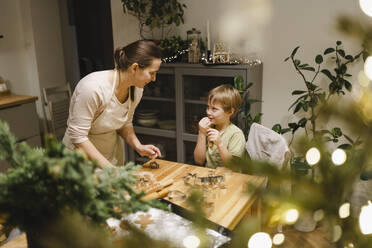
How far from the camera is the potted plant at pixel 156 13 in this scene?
9.98 ft

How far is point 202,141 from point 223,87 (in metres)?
0.40

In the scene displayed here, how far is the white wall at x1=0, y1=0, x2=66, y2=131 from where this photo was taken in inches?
149

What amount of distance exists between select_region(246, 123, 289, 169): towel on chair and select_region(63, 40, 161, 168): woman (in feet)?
2.06

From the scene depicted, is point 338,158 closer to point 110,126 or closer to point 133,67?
point 133,67

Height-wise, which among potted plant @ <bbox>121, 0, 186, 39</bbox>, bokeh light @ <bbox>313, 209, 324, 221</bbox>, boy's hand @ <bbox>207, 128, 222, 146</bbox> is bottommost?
boy's hand @ <bbox>207, 128, 222, 146</bbox>

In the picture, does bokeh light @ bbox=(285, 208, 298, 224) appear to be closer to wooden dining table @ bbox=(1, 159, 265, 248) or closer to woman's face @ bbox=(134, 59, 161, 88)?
wooden dining table @ bbox=(1, 159, 265, 248)

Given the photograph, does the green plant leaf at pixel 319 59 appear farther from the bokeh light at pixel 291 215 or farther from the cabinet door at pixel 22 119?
the cabinet door at pixel 22 119

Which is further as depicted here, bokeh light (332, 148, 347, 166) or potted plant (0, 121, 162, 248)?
potted plant (0, 121, 162, 248)

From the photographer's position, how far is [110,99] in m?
1.91

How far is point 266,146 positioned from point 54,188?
154 centimetres

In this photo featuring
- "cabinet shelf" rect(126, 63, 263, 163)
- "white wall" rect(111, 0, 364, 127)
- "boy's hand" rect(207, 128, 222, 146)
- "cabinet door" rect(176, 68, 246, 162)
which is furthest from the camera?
"cabinet door" rect(176, 68, 246, 162)

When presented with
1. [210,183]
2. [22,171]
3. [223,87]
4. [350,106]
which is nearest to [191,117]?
Result: [223,87]

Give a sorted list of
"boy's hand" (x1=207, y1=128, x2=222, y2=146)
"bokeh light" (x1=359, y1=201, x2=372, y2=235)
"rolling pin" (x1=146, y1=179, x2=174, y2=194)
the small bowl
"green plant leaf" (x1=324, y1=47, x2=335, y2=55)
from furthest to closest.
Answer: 1. the small bowl
2. "green plant leaf" (x1=324, y1=47, x2=335, y2=55)
3. "boy's hand" (x1=207, y1=128, x2=222, y2=146)
4. "rolling pin" (x1=146, y1=179, x2=174, y2=194)
5. "bokeh light" (x1=359, y1=201, x2=372, y2=235)

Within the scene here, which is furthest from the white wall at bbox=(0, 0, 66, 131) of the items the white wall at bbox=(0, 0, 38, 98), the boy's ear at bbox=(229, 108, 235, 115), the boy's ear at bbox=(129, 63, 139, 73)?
the boy's ear at bbox=(229, 108, 235, 115)
